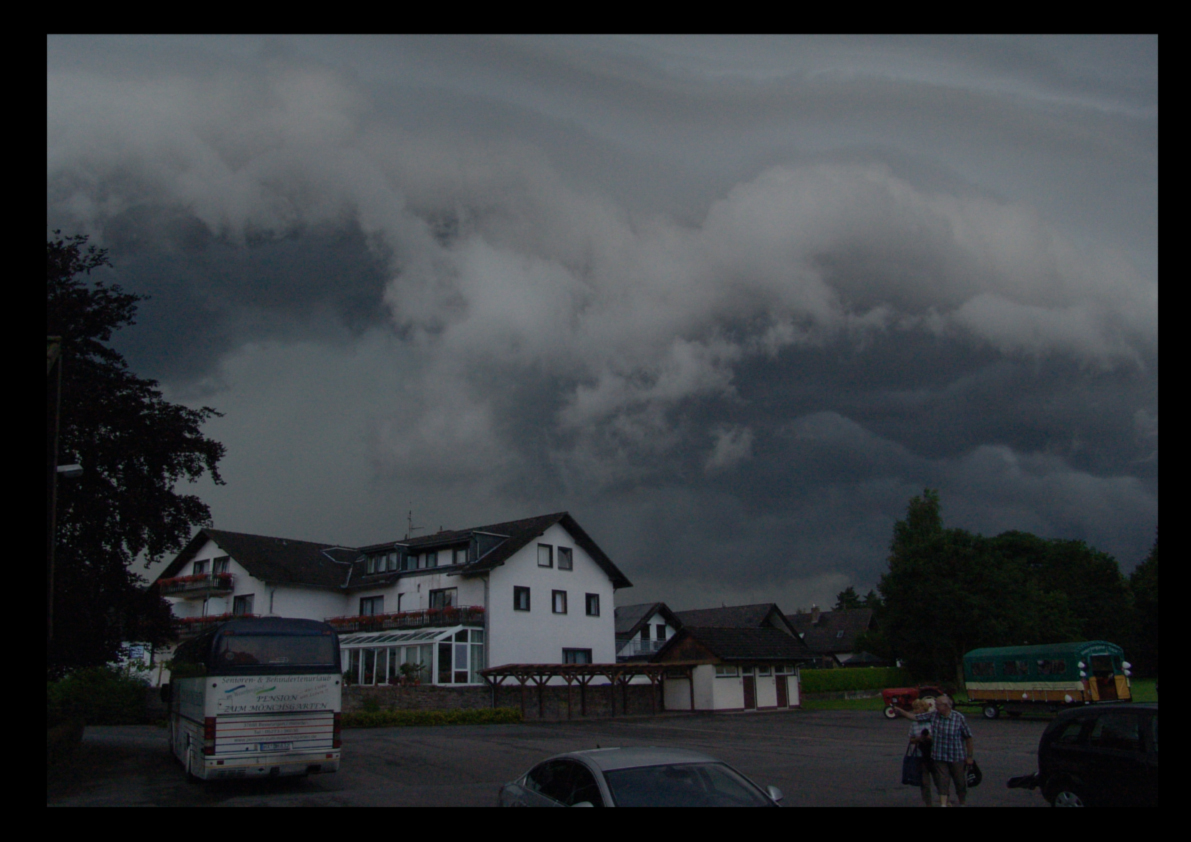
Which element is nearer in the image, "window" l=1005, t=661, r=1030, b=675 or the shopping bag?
the shopping bag

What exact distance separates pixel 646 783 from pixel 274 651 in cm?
1030

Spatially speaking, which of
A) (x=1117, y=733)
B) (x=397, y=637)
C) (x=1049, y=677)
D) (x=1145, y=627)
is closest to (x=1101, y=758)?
(x=1117, y=733)

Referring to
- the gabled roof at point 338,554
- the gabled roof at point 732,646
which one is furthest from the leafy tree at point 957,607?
the gabled roof at point 338,554

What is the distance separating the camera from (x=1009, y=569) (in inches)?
2376

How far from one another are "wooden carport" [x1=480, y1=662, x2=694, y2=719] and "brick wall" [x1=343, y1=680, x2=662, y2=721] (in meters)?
0.06

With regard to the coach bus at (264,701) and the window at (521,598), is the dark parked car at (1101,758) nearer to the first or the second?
the coach bus at (264,701)

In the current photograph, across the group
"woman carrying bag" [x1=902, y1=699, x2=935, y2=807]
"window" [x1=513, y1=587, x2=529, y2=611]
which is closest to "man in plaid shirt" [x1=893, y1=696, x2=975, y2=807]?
"woman carrying bag" [x1=902, y1=699, x2=935, y2=807]

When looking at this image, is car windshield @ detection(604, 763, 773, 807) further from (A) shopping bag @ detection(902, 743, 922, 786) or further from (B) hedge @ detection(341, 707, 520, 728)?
(B) hedge @ detection(341, 707, 520, 728)

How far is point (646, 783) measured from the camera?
27.4ft

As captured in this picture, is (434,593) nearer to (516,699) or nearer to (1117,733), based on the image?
(516,699)

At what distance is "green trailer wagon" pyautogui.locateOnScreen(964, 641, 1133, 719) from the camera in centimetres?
3572

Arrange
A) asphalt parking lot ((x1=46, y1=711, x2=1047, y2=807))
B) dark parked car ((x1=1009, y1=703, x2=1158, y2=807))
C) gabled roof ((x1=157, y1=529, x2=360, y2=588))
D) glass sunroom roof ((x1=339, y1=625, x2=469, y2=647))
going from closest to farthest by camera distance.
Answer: dark parked car ((x1=1009, y1=703, x2=1158, y2=807)) → asphalt parking lot ((x1=46, y1=711, x2=1047, y2=807)) → glass sunroom roof ((x1=339, y1=625, x2=469, y2=647)) → gabled roof ((x1=157, y1=529, x2=360, y2=588))

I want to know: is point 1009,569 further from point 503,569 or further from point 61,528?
point 61,528
